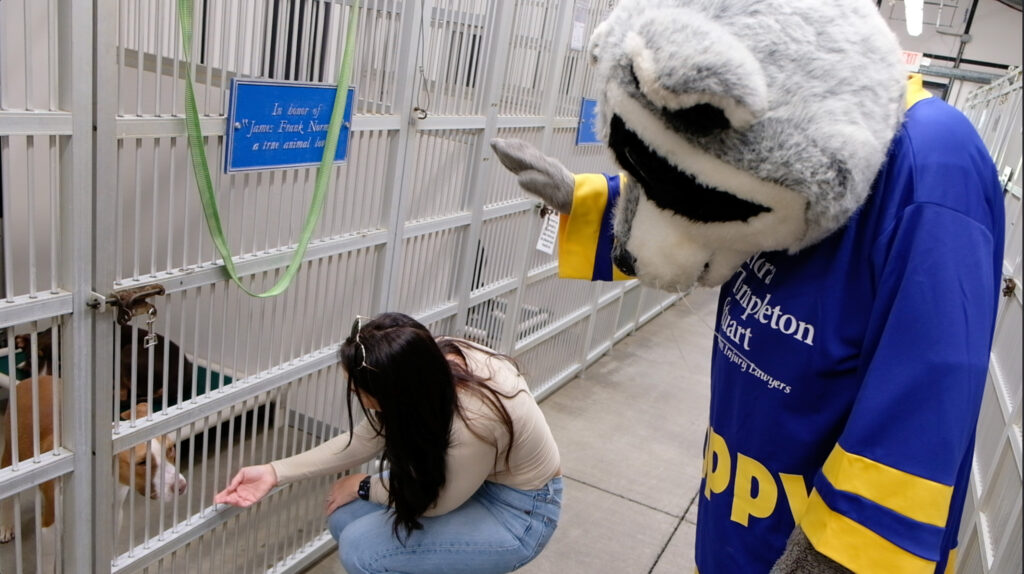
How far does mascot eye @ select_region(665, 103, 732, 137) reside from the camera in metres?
1.00

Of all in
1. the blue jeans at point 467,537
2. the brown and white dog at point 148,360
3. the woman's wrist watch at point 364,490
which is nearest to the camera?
the brown and white dog at point 148,360

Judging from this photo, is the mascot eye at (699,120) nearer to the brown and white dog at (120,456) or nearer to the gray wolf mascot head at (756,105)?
the gray wolf mascot head at (756,105)

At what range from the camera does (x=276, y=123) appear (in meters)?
1.83

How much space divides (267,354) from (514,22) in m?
1.48

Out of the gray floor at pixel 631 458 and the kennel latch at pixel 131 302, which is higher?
the kennel latch at pixel 131 302


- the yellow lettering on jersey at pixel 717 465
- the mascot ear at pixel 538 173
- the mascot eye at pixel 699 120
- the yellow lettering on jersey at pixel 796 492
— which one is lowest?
the yellow lettering on jersey at pixel 717 465

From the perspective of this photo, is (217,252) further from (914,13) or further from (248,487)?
(914,13)

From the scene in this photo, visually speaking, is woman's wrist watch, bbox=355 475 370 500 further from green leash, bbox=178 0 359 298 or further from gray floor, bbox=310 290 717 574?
green leash, bbox=178 0 359 298

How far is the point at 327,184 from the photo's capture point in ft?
6.48

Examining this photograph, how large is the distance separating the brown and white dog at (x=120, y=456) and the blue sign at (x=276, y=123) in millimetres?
617

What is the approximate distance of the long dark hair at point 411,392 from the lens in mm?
1825

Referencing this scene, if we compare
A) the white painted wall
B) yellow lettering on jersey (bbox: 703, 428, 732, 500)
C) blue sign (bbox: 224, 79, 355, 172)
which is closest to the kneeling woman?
blue sign (bbox: 224, 79, 355, 172)

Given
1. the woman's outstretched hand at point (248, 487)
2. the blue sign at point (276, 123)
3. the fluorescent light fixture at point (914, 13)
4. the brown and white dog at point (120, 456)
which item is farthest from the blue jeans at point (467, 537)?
the fluorescent light fixture at point (914, 13)

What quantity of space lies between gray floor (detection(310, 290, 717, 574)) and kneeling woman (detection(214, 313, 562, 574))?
1.89ft
